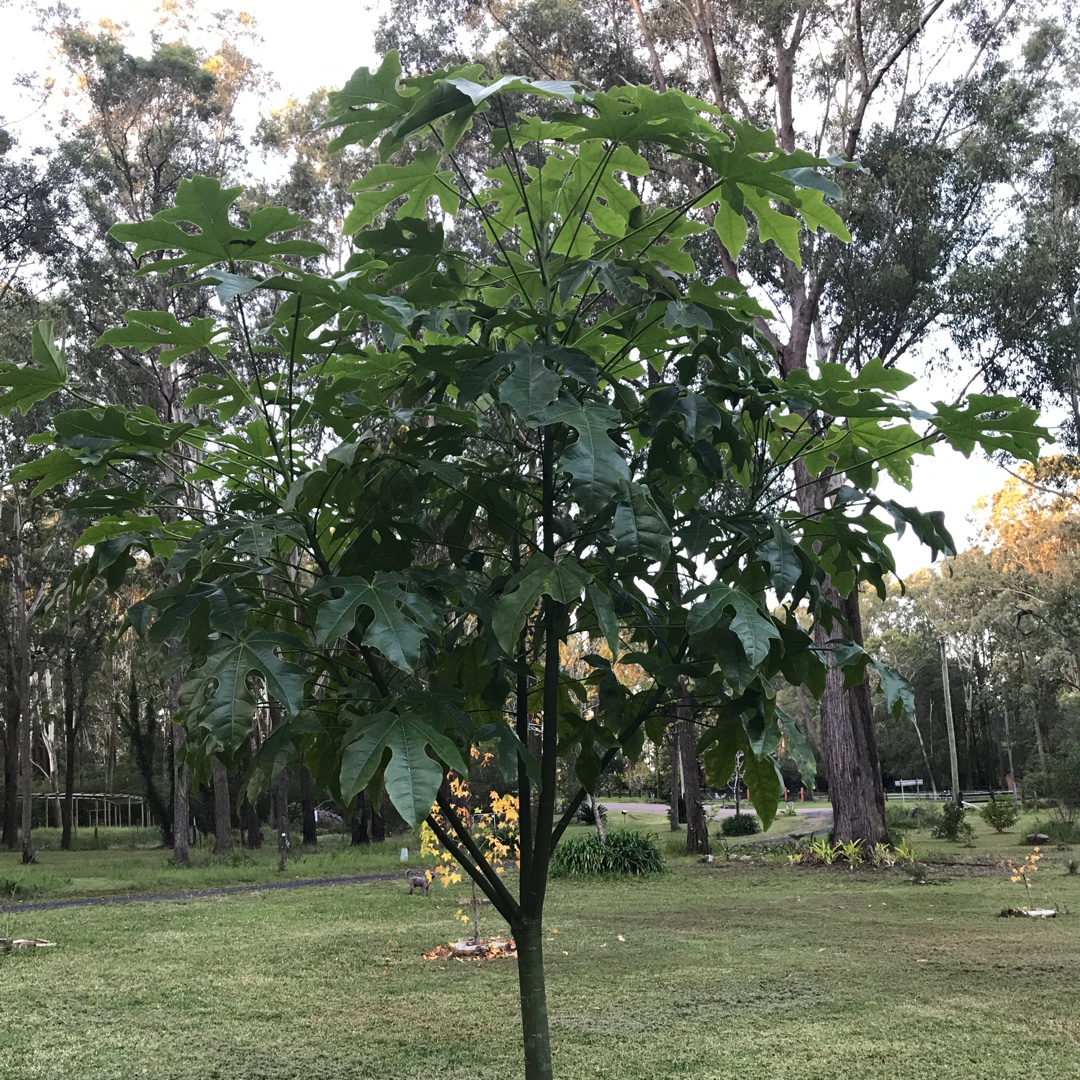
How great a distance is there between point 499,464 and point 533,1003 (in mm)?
1177

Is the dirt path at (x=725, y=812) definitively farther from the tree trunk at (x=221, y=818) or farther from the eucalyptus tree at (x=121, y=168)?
the eucalyptus tree at (x=121, y=168)

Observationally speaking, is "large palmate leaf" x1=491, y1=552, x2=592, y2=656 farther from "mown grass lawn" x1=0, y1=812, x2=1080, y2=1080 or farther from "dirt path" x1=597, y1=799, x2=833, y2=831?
"dirt path" x1=597, y1=799, x2=833, y2=831

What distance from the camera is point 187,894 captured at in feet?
45.7

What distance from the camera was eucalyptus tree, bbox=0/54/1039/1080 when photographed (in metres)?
1.82

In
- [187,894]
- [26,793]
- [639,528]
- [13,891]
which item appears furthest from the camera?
[26,793]

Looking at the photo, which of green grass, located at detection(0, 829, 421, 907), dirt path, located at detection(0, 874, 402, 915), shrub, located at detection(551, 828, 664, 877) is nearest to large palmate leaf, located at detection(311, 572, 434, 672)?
dirt path, located at detection(0, 874, 402, 915)

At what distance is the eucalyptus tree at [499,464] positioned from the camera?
1.82 meters

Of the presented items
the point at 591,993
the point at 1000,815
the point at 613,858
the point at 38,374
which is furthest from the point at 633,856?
the point at 38,374

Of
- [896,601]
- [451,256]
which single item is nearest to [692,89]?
[451,256]

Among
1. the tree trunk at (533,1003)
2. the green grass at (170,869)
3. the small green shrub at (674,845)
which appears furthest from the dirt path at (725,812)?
the tree trunk at (533,1003)

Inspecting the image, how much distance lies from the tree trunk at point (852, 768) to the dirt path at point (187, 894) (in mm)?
6409

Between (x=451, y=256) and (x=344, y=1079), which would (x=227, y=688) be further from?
(x=344, y=1079)

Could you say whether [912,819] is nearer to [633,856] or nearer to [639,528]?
[633,856]

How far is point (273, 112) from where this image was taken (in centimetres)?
2052
